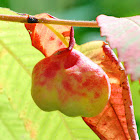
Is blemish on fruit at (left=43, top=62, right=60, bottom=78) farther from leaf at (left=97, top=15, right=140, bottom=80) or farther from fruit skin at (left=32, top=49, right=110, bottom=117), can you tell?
leaf at (left=97, top=15, right=140, bottom=80)

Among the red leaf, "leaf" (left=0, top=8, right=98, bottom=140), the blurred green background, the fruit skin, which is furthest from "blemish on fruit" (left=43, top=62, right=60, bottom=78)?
the blurred green background

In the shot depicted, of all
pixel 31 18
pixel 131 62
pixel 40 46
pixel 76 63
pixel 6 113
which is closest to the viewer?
pixel 131 62

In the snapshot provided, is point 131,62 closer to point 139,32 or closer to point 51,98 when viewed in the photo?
point 139,32

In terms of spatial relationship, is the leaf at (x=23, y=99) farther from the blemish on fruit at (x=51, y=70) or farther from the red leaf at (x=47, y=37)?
the blemish on fruit at (x=51, y=70)

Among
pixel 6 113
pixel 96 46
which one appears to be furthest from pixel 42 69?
pixel 6 113

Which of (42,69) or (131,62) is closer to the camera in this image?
(131,62)

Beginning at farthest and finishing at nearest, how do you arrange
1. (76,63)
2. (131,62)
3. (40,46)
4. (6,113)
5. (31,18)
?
(6,113) < (40,46) < (76,63) < (31,18) < (131,62)

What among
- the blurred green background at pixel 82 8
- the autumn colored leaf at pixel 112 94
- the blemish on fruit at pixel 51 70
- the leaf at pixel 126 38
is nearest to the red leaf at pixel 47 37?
the autumn colored leaf at pixel 112 94
